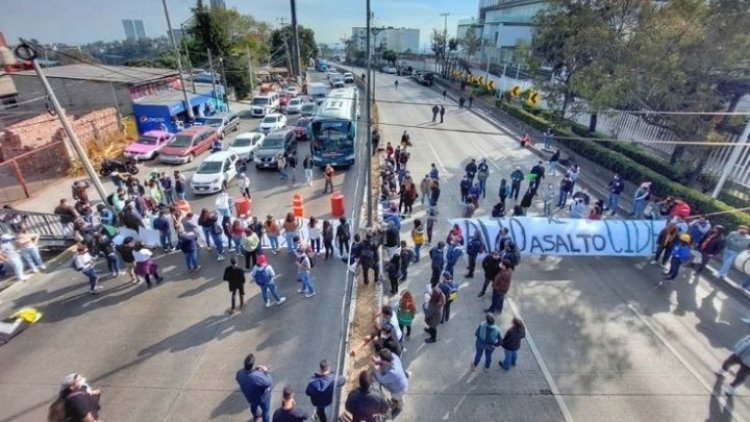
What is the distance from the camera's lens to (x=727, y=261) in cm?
1105

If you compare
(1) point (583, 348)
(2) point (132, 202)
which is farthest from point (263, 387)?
(2) point (132, 202)

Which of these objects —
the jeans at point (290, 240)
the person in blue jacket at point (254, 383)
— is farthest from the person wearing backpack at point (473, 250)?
the person in blue jacket at point (254, 383)

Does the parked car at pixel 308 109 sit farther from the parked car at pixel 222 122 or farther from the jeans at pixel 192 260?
the jeans at pixel 192 260

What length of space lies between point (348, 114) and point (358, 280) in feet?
41.7

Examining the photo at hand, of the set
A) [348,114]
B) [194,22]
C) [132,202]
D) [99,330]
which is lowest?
[99,330]

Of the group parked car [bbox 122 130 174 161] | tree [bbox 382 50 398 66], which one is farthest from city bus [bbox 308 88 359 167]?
tree [bbox 382 50 398 66]

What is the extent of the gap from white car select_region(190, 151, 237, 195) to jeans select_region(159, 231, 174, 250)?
5.18 meters

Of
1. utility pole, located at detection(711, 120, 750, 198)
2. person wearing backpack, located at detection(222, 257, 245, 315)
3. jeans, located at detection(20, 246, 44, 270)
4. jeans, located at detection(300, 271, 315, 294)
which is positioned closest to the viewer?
person wearing backpack, located at detection(222, 257, 245, 315)

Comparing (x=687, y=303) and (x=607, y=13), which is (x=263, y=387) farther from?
(x=607, y=13)

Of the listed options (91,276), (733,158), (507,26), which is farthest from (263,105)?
(507,26)

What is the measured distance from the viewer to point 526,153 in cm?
2444

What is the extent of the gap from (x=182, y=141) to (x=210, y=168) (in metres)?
6.30

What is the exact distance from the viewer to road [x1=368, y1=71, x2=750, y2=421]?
745cm

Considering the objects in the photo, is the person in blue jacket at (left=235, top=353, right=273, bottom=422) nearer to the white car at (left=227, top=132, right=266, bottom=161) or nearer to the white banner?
the white banner
